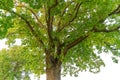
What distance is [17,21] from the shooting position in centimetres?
2033

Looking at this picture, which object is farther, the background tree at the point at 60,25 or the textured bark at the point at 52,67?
the textured bark at the point at 52,67

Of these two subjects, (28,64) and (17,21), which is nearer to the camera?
(17,21)

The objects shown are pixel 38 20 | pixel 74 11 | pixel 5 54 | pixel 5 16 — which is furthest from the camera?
pixel 5 54

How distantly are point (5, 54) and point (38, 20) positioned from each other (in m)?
27.8

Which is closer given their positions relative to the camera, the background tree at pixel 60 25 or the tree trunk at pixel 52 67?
the background tree at pixel 60 25

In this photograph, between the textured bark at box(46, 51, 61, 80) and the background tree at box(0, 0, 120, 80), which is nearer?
the background tree at box(0, 0, 120, 80)

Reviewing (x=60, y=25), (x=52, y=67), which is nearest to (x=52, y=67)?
(x=52, y=67)

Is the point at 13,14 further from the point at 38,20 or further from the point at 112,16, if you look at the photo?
the point at 112,16

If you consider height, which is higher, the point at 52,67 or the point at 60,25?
the point at 60,25

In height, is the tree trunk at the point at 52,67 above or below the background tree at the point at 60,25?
below

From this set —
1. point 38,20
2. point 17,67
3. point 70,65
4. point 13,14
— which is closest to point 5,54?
point 17,67

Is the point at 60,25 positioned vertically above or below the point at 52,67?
above

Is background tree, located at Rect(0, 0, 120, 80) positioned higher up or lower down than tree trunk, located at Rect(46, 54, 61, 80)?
higher up

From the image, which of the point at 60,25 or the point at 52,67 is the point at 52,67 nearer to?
the point at 52,67
